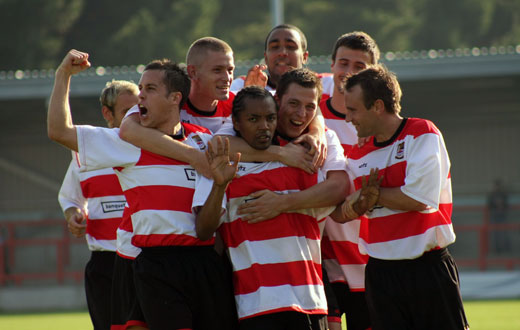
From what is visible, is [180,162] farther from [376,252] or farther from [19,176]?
[19,176]

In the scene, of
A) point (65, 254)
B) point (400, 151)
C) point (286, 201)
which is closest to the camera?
→ point (286, 201)

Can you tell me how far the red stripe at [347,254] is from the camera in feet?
16.9

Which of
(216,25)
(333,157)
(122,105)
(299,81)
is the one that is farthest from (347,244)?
(216,25)

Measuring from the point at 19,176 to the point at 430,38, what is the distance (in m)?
18.7

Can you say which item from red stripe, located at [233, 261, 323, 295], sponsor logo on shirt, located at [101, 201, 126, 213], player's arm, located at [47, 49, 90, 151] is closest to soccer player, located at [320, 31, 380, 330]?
red stripe, located at [233, 261, 323, 295]

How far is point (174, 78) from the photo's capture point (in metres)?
4.58

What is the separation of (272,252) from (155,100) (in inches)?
42.6

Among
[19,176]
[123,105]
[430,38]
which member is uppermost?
[430,38]

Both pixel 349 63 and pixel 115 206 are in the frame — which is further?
pixel 115 206

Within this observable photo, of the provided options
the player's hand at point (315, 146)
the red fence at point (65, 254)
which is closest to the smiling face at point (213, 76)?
the player's hand at point (315, 146)

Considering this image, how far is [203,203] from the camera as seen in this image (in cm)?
432

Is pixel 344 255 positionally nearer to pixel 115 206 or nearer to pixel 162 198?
pixel 162 198

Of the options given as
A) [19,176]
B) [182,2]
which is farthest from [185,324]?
[182,2]

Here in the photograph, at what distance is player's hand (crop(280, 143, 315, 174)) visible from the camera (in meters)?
4.55
